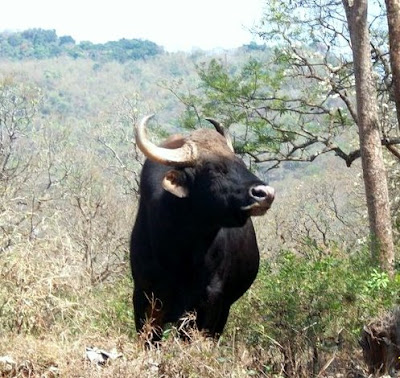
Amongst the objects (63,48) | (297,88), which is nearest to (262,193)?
(297,88)

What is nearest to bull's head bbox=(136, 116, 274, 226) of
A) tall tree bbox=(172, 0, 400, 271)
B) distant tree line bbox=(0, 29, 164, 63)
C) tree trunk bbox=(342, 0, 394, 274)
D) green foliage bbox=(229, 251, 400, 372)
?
green foliage bbox=(229, 251, 400, 372)

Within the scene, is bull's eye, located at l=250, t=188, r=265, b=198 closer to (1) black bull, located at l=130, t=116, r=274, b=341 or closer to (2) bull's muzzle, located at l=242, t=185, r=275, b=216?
(2) bull's muzzle, located at l=242, t=185, r=275, b=216

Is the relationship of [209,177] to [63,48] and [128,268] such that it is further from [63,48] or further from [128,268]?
[63,48]

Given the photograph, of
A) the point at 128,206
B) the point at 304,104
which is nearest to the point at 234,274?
the point at 304,104

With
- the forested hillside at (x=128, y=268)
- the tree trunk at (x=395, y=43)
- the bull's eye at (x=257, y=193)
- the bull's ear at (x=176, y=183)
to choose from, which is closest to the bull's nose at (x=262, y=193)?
the bull's eye at (x=257, y=193)

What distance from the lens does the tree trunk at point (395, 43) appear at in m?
9.29

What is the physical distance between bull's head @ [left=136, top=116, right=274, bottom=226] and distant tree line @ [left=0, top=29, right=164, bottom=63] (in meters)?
110

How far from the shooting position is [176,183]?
338 inches

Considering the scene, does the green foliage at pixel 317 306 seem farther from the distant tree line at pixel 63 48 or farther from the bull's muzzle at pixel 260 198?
the distant tree line at pixel 63 48

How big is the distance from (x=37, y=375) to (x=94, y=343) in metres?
0.60

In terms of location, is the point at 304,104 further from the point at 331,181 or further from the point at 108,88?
the point at 108,88

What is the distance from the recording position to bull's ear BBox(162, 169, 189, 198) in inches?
334

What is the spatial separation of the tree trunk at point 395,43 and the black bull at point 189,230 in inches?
71.0

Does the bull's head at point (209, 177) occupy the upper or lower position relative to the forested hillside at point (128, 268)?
upper
